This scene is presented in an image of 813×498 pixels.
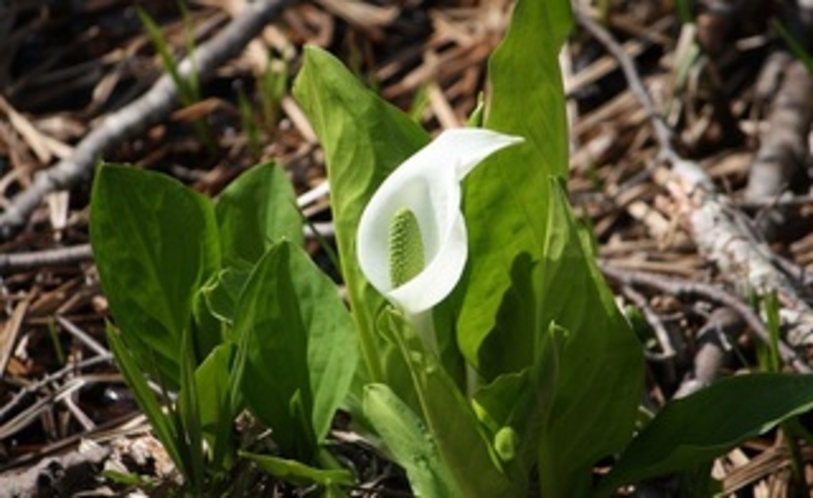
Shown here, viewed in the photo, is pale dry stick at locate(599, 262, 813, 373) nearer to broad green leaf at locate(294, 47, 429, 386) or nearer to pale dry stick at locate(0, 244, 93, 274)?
broad green leaf at locate(294, 47, 429, 386)

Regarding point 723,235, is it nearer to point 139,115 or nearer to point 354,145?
point 354,145

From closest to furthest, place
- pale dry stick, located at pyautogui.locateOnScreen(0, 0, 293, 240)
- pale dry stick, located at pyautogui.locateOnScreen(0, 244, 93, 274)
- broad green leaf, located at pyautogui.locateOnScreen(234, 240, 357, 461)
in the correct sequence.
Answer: broad green leaf, located at pyautogui.locateOnScreen(234, 240, 357, 461), pale dry stick, located at pyautogui.locateOnScreen(0, 244, 93, 274), pale dry stick, located at pyautogui.locateOnScreen(0, 0, 293, 240)

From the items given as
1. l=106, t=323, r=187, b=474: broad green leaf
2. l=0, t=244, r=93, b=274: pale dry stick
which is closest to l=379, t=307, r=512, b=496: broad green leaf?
l=106, t=323, r=187, b=474: broad green leaf

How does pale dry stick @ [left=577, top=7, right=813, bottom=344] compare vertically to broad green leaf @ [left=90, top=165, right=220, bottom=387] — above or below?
below

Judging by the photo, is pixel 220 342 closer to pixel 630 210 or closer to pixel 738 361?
pixel 738 361

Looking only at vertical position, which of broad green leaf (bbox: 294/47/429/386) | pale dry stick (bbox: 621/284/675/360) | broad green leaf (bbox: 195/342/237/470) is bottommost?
pale dry stick (bbox: 621/284/675/360)

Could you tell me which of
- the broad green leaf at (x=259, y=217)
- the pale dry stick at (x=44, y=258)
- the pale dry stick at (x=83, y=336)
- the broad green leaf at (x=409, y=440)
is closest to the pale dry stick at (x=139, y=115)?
the pale dry stick at (x=44, y=258)

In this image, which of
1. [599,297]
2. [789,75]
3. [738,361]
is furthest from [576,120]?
[599,297]
